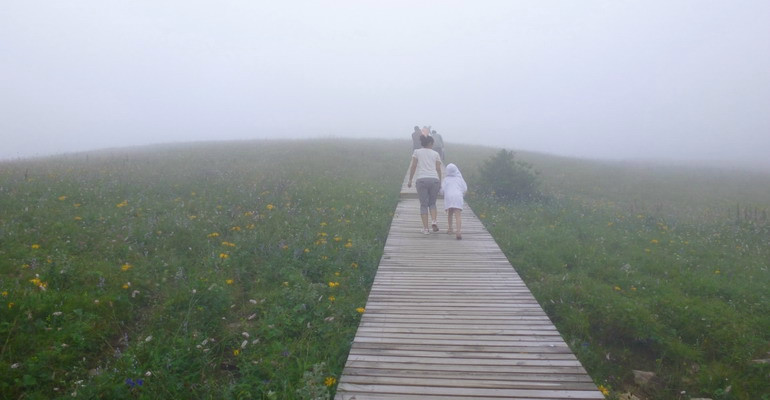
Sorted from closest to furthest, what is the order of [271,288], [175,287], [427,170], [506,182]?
1. [175,287]
2. [271,288]
3. [427,170]
4. [506,182]

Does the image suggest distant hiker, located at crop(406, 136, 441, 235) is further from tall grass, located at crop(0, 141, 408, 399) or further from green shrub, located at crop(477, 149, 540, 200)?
green shrub, located at crop(477, 149, 540, 200)

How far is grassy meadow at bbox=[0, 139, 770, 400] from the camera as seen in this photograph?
15.4 ft

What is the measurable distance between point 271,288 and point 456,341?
121 inches

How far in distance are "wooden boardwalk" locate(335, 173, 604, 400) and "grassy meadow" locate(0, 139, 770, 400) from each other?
41 centimetres

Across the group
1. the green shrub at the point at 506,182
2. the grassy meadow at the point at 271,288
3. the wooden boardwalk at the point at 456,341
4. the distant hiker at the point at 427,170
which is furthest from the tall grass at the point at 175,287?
the green shrub at the point at 506,182

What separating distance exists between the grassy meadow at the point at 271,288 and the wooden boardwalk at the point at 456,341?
16.0 inches

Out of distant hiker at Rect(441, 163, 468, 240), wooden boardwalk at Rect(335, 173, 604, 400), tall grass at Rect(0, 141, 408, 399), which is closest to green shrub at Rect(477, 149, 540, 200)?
tall grass at Rect(0, 141, 408, 399)

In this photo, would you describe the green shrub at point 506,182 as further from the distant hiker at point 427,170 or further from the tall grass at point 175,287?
the distant hiker at point 427,170

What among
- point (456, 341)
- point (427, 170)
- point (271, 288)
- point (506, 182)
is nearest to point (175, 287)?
point (271, 288)

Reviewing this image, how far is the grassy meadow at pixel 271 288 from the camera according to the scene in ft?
15.4

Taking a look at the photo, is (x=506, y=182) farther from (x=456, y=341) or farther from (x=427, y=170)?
(x=456, y=341)

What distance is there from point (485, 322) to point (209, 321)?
336 centimetres

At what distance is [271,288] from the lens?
680cm

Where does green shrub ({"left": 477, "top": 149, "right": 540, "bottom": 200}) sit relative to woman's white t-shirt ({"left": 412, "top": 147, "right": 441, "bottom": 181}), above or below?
below
